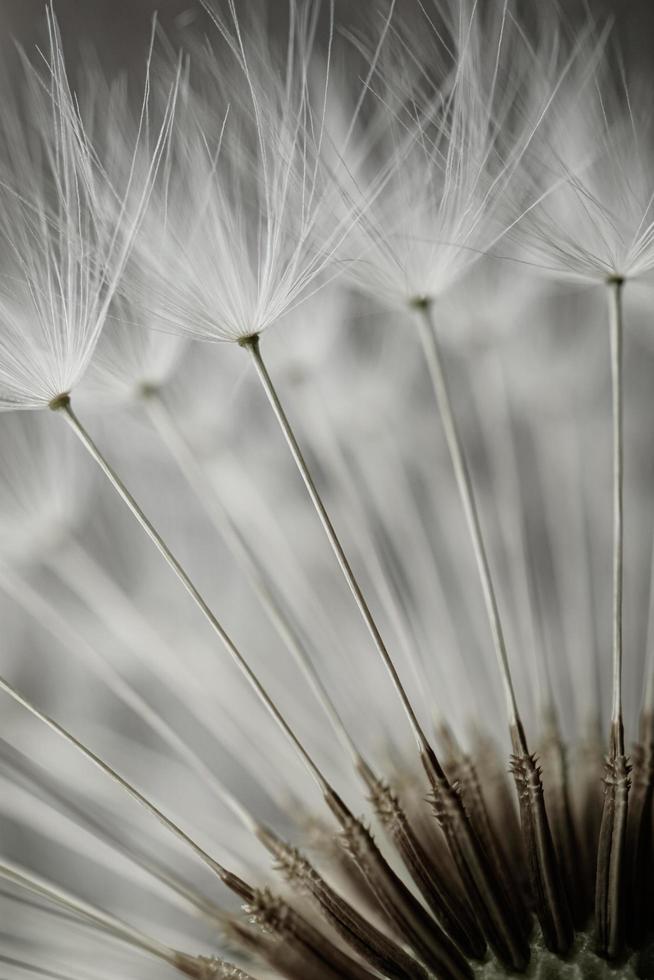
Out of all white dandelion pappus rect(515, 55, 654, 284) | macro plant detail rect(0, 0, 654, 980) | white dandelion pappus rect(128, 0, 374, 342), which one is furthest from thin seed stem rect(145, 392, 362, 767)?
white dandelion pappus rect(515, 55, 654, 284)

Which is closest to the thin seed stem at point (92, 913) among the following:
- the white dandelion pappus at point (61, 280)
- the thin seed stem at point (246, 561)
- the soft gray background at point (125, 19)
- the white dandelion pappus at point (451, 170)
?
the thin seed stem at point (246, 561)

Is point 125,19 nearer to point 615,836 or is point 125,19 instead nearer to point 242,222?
→ point 242,222

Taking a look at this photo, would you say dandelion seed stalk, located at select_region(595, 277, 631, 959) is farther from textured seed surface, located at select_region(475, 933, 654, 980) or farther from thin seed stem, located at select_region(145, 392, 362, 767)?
thin seed stem, located at select_region(145, 392, 362, 767)

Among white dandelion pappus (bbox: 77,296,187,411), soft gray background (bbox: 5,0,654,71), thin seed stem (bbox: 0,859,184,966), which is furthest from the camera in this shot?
soft gray background (bbox: 5,0,654,71)

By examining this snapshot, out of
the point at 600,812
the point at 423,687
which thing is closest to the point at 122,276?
the point at 423,687

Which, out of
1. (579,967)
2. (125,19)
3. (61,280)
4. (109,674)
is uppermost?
(125,19)

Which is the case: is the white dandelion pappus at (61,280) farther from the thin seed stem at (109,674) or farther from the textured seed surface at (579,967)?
the textured seed surface at (579,967)

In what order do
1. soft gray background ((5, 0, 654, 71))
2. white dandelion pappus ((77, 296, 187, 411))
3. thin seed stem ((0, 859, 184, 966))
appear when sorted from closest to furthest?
thin seed stem ((0, 859, 184, 966))
white dandelion pappus ((77, 296, 187, 411))
soft gray background ((5, 0, 654, 71))

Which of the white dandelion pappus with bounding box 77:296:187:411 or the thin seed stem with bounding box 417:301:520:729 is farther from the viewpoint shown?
the white dandelion pappus with bounding box 77:296:187:411

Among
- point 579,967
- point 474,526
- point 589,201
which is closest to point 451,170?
point 589,201
